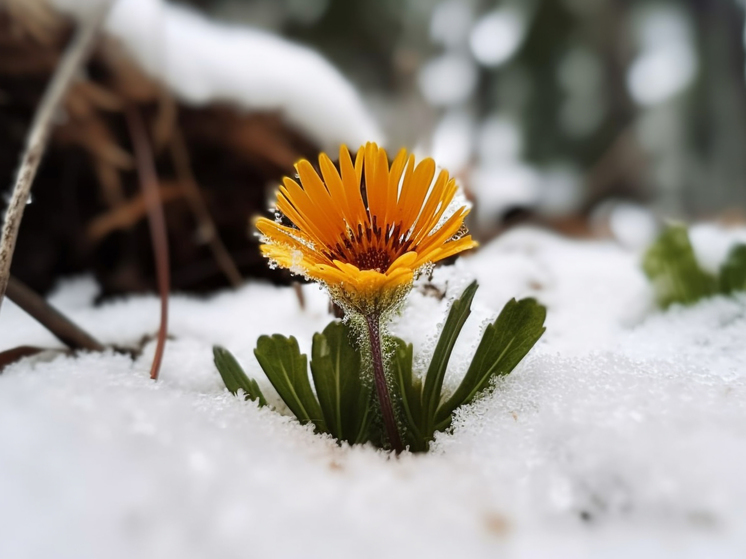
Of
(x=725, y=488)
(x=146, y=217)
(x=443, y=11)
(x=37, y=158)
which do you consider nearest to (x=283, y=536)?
(x=725, y=488)

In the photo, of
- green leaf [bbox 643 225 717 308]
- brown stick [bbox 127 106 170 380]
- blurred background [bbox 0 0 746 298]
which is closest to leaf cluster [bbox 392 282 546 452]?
green leaf [bbox 643 225 717 308]

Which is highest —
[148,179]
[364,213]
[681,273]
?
[148,179]

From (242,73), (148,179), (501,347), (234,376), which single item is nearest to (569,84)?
(242,73)

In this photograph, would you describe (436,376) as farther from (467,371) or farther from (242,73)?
(242,73)

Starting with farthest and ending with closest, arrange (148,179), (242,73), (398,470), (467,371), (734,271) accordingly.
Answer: (242,73), (148,179), (734,271), (467,371), (398,470)

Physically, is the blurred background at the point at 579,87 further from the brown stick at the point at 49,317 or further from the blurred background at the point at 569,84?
the brown stick at the point at 49,317

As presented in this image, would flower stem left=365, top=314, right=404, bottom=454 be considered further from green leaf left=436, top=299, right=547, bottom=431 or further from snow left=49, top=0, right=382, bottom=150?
→ snow left=49, top=0, right=382, bottom=150
